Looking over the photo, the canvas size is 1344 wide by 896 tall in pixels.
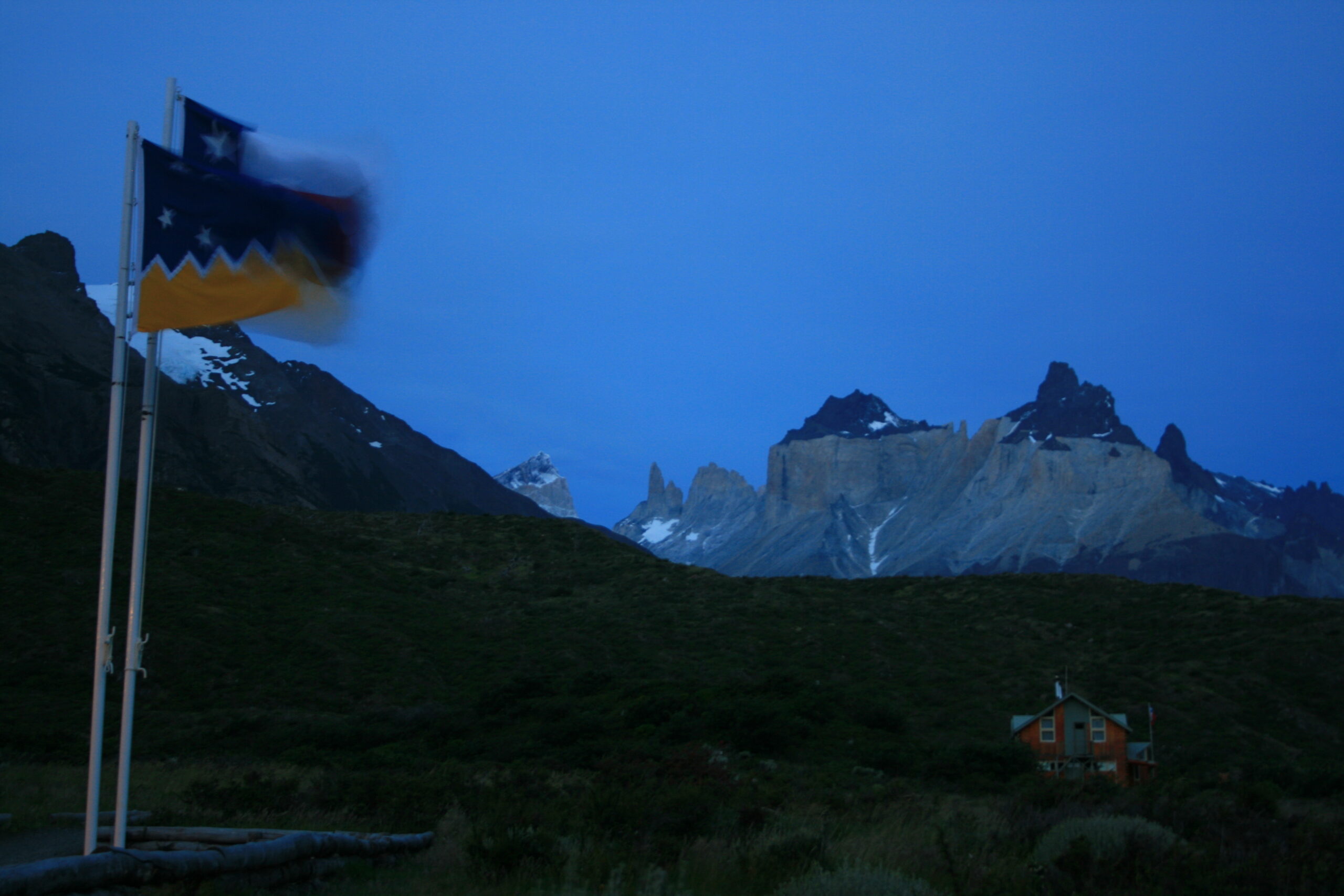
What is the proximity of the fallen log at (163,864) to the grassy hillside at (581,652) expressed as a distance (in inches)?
548

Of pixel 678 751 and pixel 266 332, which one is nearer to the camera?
pixel 266 332

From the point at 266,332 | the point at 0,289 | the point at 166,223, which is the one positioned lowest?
the point at 266,332

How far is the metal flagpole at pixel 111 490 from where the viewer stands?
24.6 ft

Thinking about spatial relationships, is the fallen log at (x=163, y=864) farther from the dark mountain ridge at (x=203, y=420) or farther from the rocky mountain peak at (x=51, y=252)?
the rocky mountain peak at (x=51, y=252)

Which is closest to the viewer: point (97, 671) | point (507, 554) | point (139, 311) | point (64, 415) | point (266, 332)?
point (97, 671)

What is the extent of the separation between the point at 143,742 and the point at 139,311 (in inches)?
844

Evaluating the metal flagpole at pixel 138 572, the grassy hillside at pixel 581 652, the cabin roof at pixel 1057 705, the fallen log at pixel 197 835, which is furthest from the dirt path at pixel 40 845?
the cabin roof at pixel 1057 705

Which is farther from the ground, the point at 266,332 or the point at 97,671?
the point at 266,332

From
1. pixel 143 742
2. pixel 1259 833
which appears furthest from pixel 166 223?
pixel 143 742

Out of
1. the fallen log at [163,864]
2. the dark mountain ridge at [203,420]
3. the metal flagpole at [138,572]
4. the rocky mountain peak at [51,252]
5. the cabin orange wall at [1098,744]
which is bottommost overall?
the cabin orange wall at [1098,744]

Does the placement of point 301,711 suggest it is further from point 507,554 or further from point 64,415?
point 64,415

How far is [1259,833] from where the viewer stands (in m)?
11.0

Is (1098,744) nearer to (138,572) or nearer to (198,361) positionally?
(138,572)

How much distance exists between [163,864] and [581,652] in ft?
111
